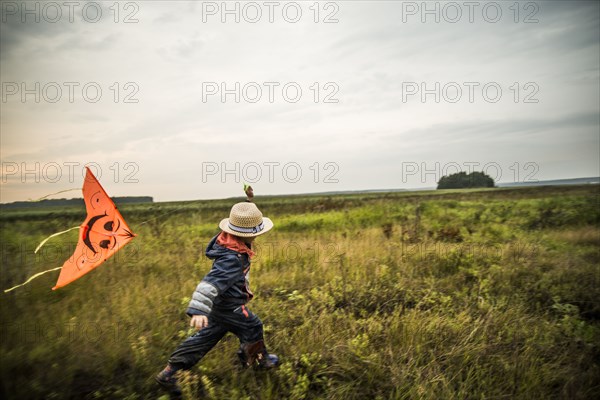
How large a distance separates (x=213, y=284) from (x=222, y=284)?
67mm

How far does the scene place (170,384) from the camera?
7.38 ft

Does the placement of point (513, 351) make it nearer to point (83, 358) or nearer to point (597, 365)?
point (597, 365)

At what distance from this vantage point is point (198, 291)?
205 cm

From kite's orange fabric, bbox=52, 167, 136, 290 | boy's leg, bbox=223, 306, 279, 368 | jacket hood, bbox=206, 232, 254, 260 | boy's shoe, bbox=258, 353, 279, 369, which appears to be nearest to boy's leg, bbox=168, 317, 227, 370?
boy's leg, bbox=223, 306, 279, 368

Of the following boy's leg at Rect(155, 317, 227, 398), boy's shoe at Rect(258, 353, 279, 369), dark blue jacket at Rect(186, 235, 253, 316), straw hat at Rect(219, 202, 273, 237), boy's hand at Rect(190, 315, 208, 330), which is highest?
straw hat at Rect(219, 202, 273, 237)

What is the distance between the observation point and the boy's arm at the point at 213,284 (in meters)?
1.99

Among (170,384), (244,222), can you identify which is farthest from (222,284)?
(170,384)

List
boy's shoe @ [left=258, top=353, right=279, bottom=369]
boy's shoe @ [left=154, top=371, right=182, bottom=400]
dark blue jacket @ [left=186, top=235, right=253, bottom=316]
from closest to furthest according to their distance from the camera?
dark blue jacket @ [left=186, top=235, right=253, bottom=316] < boy's shoe @ [left=154, top=371, right=182, bottom=400] < boy's shoe @ [left=258, top=353, right=279, bottom=369]

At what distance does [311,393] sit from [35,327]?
2.78 m

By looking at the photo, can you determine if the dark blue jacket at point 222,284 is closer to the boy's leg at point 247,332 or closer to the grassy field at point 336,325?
the boy's leg at point 247,332

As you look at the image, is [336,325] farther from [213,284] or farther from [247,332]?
[213,284]

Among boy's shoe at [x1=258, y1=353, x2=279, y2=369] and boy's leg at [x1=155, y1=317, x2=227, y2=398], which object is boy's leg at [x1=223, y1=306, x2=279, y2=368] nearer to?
boy's shoe at [x1=258, y1=353, x2=279, y2=369]

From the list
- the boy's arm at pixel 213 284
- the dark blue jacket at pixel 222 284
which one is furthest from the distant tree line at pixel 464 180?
the boy's arm at pixel 213 284

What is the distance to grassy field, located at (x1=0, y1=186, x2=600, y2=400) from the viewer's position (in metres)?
2.40
